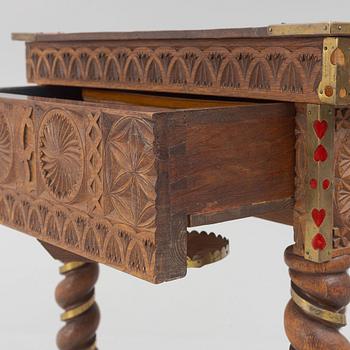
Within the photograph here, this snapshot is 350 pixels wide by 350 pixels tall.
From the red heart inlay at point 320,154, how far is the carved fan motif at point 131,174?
0.27 m

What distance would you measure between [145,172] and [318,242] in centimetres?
31

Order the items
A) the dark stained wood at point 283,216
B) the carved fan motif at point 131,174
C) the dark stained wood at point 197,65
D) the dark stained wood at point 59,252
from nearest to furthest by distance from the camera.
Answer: the carved fan motif at point 131,174 → the dark stained wood at point 197,65 → the dark stained wood at point 283,216 → the dark stained wood at point 59,252

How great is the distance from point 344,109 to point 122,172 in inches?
13.5

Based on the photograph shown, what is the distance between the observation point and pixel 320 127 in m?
1.27

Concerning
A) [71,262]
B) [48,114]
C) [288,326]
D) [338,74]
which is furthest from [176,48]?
[71,262]

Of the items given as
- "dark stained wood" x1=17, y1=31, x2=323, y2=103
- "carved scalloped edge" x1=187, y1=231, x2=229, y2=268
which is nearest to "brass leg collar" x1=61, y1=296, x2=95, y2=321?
"carved scalloped edge" x1=187, y1=231, x2=229, y2=268

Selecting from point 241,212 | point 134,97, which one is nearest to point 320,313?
point 241,212

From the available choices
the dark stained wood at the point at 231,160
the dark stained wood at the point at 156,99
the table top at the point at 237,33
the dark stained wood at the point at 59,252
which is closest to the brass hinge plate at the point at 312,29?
the table top at the point at 237,33

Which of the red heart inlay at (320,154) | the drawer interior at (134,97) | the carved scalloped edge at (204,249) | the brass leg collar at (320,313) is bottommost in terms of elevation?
the brass leg collar at (320,313)

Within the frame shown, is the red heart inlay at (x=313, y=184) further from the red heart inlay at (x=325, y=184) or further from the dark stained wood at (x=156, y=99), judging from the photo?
the dark stained wood at (x=156, y=99)

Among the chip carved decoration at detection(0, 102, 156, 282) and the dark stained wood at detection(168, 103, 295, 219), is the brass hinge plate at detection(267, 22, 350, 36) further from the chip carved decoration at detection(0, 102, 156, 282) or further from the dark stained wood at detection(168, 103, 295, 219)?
the chip carved decoration at detection(0, 102, 156, 282)

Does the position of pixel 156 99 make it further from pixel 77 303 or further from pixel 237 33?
pixel 77 303

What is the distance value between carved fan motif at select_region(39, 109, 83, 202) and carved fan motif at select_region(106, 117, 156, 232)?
104 mm

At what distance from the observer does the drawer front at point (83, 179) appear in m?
1.17
